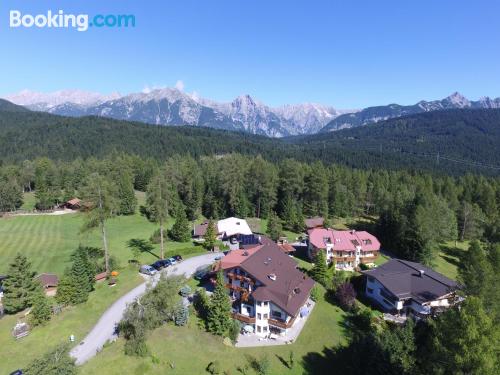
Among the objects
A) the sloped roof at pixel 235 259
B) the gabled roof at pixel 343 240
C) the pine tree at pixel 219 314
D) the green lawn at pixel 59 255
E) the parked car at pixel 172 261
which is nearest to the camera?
the green lawn at pixel 59 255

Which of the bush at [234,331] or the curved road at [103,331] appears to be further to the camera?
the bush at [234,331]

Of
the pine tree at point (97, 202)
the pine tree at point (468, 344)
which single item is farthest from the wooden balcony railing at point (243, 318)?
the pine tree at point (97, 202)

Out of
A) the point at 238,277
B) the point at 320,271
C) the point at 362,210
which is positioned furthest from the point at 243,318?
the point at 362,210

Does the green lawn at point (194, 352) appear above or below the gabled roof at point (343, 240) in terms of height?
below

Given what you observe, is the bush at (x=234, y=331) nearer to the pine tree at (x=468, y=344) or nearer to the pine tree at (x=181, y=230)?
the pine tree at (x=468, y=344)

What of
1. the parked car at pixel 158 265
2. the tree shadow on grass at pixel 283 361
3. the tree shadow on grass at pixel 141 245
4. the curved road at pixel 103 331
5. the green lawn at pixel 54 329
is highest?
the parked car at pixel 158 265

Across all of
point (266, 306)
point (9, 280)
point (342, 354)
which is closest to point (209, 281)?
point (266, 306)

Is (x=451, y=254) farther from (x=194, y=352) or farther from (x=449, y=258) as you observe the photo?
(x=194, y=352)
